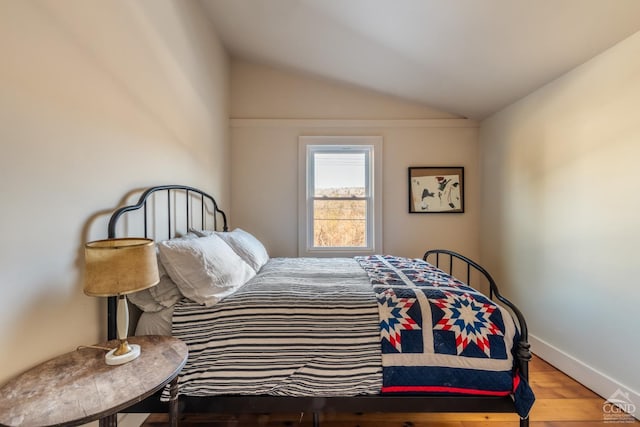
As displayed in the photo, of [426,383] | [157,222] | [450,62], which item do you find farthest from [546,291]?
[157,222]

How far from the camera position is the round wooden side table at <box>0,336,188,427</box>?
0.76 meters

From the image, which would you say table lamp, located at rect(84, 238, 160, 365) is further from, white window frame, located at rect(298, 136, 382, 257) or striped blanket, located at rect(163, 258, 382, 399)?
white window frame, located at rect(298, 136, 382, 257)

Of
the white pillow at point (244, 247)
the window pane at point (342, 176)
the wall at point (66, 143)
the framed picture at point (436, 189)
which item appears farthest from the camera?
the window pane at point (342, 176)

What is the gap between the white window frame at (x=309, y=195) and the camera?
129 inches

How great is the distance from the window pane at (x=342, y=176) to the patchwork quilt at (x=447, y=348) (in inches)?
82.3

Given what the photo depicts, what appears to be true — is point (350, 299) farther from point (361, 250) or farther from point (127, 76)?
point (361, 250)

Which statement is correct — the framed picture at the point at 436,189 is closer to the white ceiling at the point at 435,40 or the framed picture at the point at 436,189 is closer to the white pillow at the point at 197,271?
the white ceiling at the point at 435,40

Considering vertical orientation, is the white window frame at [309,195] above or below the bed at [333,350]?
above

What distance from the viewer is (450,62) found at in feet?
7.64

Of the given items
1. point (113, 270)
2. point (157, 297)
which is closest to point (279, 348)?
point (157, 297)

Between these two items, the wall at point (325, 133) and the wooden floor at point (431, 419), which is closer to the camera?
the wooden floor at point (431, 419)

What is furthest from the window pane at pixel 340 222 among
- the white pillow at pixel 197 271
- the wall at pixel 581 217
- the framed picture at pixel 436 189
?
the white pillow at pixel 197 271

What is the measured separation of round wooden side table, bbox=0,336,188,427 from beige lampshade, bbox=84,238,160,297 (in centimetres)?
26

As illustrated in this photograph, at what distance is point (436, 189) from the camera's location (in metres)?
3.29
